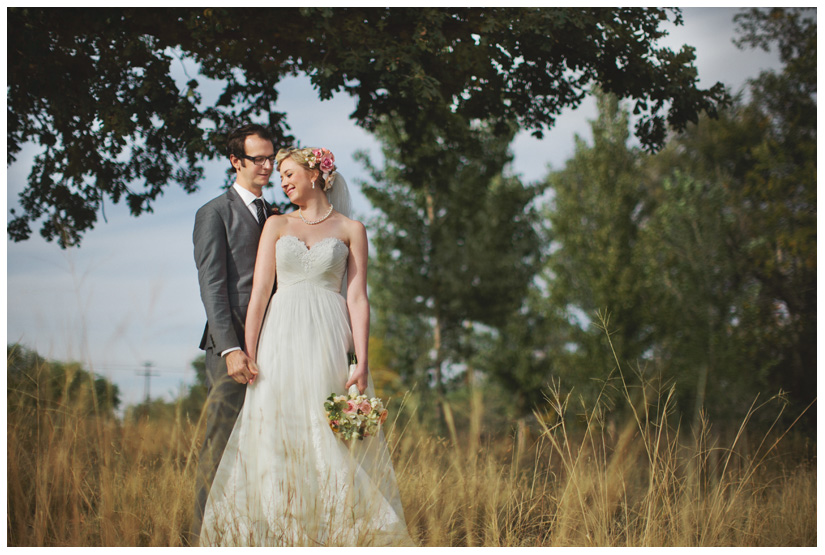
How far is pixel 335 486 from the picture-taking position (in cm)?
308

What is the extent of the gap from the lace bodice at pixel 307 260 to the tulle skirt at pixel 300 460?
47 mm

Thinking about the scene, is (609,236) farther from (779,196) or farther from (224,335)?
(224,335)

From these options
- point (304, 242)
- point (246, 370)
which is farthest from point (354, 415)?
point (304, 242)

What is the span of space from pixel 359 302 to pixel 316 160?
74 cm

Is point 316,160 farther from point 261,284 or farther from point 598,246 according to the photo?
point 598,246

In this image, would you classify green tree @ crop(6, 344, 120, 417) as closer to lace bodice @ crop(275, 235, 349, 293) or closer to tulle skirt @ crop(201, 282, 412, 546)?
tulle skirt @ crop(201, 282, 412, 546)

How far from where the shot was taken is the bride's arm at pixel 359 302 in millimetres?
3230

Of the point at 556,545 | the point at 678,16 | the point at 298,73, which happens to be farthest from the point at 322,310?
the point at 678,16

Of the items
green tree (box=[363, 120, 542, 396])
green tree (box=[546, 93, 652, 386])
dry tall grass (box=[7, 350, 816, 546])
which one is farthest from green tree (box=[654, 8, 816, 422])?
dry tall grass (box=[7, 350, 816, 546])

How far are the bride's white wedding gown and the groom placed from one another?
0.29 feet

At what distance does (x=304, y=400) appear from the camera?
3184mm

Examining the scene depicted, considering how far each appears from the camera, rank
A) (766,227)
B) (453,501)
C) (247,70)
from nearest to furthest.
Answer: (453,501) < (247,70) < (766,227)

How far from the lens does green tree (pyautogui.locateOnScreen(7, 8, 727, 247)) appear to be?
15.2ft

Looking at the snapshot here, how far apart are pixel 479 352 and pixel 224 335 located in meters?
11.8
